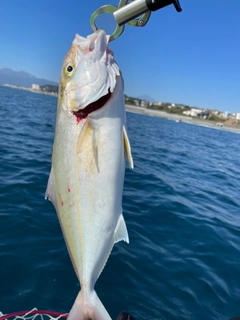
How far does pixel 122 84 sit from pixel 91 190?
0.83 metres

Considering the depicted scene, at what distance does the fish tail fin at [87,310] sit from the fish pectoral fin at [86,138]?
3.70 feet

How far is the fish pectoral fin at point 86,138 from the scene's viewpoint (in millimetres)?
2004

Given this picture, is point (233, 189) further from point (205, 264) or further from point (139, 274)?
point (139, 274)


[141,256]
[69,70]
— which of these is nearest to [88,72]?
[69,70]

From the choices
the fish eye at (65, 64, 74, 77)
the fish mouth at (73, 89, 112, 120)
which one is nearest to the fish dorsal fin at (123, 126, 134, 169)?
the fish mouth at (73, 89, 112, 120)

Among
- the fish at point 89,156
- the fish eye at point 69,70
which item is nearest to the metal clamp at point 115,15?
the fish at point 89,156

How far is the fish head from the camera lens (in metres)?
2.00

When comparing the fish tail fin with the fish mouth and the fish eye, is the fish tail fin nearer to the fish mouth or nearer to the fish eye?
the fish mouth

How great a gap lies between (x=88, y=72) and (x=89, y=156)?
60cm

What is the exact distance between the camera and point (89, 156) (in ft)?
6.73

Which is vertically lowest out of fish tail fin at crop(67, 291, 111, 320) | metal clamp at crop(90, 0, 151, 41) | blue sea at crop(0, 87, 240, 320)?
blue sea at crop(0, 87, 240, 320)

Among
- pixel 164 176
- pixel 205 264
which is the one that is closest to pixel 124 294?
pixel 205 264

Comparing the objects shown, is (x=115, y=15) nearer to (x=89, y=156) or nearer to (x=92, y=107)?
(x=92, y=107)

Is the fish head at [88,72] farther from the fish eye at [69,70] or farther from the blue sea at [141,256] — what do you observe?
the blue sea at [141,256]
